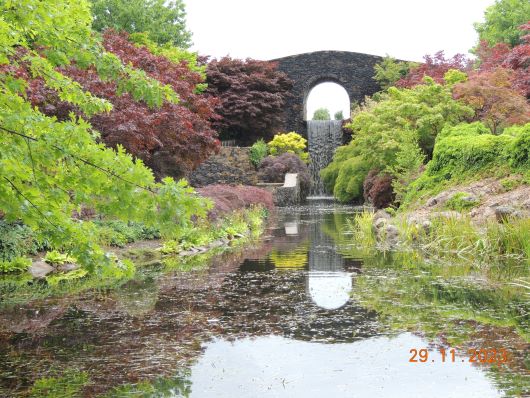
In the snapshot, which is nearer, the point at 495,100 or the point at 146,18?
the point at 495,100

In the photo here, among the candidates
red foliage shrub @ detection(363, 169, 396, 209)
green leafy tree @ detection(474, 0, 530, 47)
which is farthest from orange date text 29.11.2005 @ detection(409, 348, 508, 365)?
green leafy tree @ detection(474, 0, 530, 47)

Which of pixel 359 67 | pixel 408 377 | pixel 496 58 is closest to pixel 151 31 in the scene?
pixel 359 67

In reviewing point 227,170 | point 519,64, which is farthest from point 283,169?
point 519,64

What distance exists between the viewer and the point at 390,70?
3288cm

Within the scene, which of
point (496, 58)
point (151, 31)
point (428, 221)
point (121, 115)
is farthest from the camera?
point (151, 31)

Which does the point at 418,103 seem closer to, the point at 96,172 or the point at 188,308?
the point at 188,308

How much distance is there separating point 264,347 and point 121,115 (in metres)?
9.42

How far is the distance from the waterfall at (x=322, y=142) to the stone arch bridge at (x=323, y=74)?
1921mm

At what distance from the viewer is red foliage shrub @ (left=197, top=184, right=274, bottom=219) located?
14.6 metres

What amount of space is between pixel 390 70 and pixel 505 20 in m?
10.1

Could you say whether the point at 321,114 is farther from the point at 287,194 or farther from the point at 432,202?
the point at 432,202

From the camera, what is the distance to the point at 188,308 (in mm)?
6105

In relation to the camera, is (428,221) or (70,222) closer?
(70,222)

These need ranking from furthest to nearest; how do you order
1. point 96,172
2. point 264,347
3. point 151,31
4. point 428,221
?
point 151,31 < point 428,221 < point 264,347 < point 96,172
